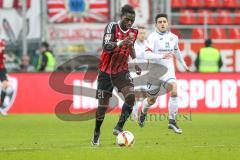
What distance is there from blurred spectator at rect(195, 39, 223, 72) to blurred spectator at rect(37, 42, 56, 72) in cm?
462

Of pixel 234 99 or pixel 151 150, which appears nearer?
pixel 151 150

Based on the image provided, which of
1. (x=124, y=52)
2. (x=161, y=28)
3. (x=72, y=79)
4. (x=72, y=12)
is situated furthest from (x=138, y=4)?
(x=124, y=52)

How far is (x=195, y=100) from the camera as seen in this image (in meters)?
25.7

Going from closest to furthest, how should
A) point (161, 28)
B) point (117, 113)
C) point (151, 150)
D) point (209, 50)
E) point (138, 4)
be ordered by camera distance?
point (151, 150) → point (161, 28) → point (117, 113) → point (209, 50) → point (138, 4)

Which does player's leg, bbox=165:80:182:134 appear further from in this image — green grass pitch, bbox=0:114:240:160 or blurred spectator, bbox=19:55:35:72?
blurred spectator, bbox=19:55:35:72

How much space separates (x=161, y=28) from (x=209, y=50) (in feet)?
29.2

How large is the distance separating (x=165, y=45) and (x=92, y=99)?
7577 mm

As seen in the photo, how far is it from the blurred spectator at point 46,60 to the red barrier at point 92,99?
1703 mm

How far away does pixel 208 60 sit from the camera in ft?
89.2

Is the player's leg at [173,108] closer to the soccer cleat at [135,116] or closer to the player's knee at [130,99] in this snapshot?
the player's knee at [130,99]

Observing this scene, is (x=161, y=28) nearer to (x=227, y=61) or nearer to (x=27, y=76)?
(x=27, y=76)

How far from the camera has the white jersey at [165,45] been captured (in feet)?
60.3

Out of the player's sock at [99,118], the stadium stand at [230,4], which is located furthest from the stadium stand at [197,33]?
the player's sock at [99,118]

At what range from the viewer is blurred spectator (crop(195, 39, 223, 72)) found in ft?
88.9
